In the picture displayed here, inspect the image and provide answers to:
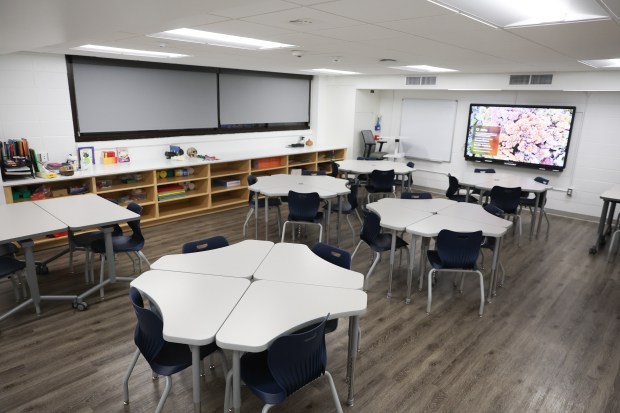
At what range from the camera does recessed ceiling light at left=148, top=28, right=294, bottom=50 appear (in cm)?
387

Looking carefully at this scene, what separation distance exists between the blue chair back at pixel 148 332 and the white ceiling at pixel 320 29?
5.62 ft

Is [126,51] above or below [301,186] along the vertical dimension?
above

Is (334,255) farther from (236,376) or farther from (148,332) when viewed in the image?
(148,332)

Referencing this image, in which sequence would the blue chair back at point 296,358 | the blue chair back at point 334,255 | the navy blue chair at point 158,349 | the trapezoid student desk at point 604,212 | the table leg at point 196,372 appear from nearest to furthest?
the blue chair back at point 296,358 < the table leg at point 196,372 < the navy blue chair at point 158,349 < the blue chair back at point 334,255 < the trapezoid student desk at point 604,212

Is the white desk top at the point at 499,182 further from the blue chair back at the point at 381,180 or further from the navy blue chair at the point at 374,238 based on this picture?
the navy blue chair at the point at 374,238

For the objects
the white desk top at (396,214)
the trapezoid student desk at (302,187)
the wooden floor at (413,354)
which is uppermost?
the trapezoid student desk at (302,187)

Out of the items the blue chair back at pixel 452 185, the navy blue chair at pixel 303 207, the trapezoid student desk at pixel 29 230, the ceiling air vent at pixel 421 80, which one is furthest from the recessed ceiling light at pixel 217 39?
the ceiling air vent at pixel 421 80

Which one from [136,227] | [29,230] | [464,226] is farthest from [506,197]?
[29,230]

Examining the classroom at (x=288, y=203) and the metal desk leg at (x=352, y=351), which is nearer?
the metal desk leg at (x=352, y=351)

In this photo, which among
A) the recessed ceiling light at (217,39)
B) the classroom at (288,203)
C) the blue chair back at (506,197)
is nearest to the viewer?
the classroom at (288,203)

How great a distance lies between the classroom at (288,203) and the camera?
2.81 meters

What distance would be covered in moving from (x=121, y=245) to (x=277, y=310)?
2.59 m

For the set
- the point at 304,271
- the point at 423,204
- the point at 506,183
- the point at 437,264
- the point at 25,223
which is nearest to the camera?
the point at 304,271

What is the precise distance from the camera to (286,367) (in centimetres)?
221
